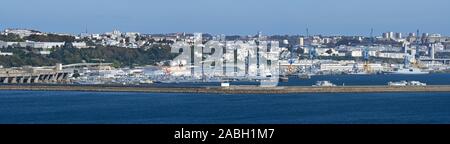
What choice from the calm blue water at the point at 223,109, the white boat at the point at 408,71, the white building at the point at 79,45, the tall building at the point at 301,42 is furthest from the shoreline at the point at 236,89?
the tall building at the point at 301,42

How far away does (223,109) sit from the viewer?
9.27 meters

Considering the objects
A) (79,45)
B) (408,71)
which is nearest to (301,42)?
(408,71)

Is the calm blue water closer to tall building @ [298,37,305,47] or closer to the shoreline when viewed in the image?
the shoreline

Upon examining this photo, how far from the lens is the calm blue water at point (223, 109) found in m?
7.91

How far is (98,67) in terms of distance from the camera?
2017 cm

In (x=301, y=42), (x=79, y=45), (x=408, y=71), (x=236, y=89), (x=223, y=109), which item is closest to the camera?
(x=223, y=109)

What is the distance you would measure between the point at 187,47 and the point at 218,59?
85.7 inches

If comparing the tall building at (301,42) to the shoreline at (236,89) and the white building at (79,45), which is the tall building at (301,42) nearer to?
the white building at (79,45)

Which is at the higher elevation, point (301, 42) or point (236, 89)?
point (301, 42)

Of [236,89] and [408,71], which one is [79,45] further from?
[236,89]

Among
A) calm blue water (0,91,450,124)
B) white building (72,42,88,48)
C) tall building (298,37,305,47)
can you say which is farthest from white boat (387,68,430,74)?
calm blue water (0,91,450,124)

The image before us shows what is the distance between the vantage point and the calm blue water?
7.91 meters

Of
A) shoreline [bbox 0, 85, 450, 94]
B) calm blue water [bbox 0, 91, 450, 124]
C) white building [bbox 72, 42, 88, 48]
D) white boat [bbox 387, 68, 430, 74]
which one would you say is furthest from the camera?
white boat [bbox 387, 68, 430, 74]
